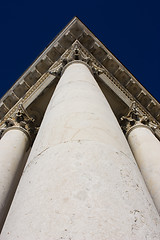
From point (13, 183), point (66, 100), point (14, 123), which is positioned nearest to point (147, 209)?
point (66, 100)

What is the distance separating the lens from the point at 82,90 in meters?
7.21

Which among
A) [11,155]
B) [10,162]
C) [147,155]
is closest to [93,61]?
[147,155]

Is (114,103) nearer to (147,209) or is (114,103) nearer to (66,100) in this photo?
(66,100)

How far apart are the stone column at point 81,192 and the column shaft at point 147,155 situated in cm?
305

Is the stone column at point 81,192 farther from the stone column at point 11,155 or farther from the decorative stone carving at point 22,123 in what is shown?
the decorative stone carving at point 22,123

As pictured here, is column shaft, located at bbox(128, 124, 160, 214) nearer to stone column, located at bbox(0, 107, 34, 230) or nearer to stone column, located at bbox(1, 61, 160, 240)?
stone column, located at bbox(1, 61, 160, 240)

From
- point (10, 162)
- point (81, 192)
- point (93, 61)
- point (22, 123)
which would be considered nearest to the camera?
point (81, 192)

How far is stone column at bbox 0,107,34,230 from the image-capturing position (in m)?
7.57

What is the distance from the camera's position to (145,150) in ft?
31.0

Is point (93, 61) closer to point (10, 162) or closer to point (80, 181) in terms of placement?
point (10, 162)

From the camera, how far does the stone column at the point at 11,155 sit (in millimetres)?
7566

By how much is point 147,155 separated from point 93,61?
8.34m

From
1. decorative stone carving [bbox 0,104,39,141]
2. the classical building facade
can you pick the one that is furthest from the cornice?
the classical building facade

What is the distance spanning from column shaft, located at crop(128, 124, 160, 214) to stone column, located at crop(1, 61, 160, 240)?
3051 mm
